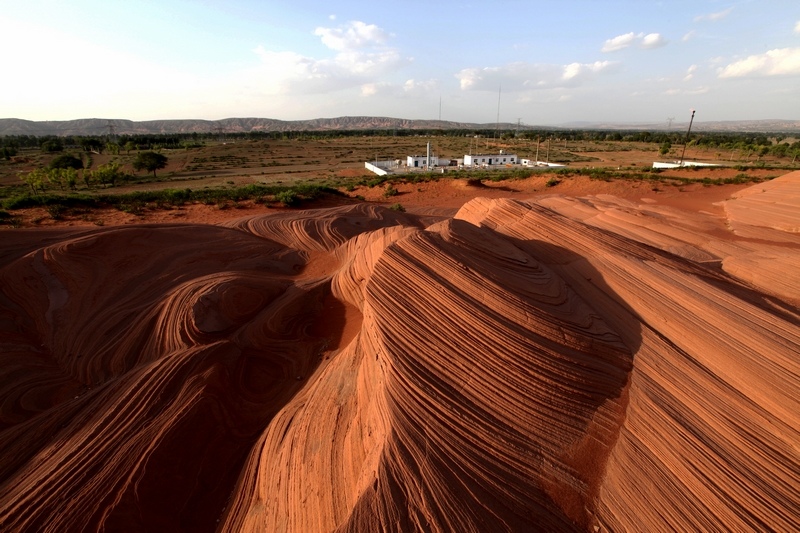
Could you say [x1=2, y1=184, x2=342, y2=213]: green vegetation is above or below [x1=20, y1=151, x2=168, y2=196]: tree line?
above

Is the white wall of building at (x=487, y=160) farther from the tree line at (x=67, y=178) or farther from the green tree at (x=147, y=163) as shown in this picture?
the tree line at (x=67, y=178)

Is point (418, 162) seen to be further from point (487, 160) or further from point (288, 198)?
point (288, 198)

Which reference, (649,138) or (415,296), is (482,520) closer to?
(415,296)

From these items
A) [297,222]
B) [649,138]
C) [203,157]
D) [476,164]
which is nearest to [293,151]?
[203,157]

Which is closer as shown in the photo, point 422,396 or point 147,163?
point 422,396

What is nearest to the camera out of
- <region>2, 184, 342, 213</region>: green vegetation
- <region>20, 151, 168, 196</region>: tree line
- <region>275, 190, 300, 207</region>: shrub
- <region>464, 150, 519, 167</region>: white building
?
<region>2, 184, 342, 213</region>: green vegetation

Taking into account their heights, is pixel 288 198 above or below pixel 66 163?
above

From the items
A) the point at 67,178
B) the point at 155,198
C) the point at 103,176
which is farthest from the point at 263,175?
the point at 155,198

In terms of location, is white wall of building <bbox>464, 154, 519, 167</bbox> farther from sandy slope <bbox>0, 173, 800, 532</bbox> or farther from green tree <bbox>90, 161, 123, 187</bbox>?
sandy slope <bbox>0, 173, 800, 532</bbox>

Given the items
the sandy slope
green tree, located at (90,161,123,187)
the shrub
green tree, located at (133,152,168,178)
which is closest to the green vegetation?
the shrub

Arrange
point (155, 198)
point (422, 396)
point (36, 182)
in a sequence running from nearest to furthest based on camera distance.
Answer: point (422, 396) → point (155, 198) → point (36, 182)
